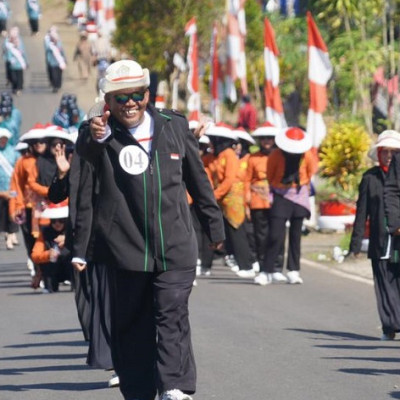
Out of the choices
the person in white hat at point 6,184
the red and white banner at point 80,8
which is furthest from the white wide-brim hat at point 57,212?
the red and white banner at point 80,8

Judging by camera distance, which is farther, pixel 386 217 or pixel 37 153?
pixel 37 153

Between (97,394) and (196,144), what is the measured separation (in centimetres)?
190

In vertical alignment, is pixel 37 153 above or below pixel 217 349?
above

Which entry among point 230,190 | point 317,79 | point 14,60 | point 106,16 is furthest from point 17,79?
point 230,190

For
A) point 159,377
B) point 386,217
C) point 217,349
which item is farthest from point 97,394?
point 386,217

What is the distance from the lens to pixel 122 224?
8367 mm

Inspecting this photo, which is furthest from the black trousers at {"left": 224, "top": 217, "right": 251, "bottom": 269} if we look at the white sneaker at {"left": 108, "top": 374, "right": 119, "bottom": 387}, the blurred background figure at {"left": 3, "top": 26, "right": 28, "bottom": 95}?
the blurred background figure at {"left": 3, "top": 26, "right": 28, "bottom": 95}

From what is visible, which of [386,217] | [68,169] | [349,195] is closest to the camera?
[68,169]

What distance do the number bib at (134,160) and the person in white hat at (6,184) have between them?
614 inches

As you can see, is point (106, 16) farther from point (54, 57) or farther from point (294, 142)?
point (294, 142)

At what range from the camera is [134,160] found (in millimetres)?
8328

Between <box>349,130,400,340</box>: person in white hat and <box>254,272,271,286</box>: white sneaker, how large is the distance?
4730 mm

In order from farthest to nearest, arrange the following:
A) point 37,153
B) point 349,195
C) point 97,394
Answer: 1. point 349,195
2. point 37,153
3. point 97,394

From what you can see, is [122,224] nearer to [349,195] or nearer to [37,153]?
[37,153]
